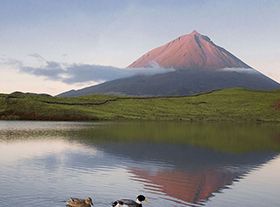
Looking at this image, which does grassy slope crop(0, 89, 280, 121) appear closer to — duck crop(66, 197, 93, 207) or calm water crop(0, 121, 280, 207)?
calm water crop(0, 121, 280, 207)

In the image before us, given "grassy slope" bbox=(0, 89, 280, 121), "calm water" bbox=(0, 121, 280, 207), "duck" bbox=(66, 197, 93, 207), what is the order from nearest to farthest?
"duck" bbox=(66, 197, 93, 207)
"calm water" bbox=(0, 121, 280, 207)
"grassy slope" bbox=(0, 89, 280, 121)

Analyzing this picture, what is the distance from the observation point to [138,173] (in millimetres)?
44875

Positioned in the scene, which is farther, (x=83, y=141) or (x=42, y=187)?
(x=83, y=141)

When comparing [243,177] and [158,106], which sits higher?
[158,106]

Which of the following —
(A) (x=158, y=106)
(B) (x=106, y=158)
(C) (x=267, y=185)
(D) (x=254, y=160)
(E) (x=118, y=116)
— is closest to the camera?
(C) (x=267, y=185)

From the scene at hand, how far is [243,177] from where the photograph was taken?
4512 cm

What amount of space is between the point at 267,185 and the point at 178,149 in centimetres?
2781

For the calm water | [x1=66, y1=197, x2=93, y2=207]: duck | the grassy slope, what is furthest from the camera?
the grassy slope

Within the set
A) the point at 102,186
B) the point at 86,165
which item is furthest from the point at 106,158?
the point at 102,186

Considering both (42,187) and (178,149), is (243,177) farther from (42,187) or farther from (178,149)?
(178,149)

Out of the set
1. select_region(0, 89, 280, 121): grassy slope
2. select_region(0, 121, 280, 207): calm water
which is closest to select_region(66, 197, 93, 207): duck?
select_region(0, 121, 280, 207): calm water

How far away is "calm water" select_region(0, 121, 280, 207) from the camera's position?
110 ft

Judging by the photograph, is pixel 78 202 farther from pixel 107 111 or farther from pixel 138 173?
pixel 107 111

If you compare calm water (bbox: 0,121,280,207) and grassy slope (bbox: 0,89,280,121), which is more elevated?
grassy slope (bbox: 0,89,280,121)
